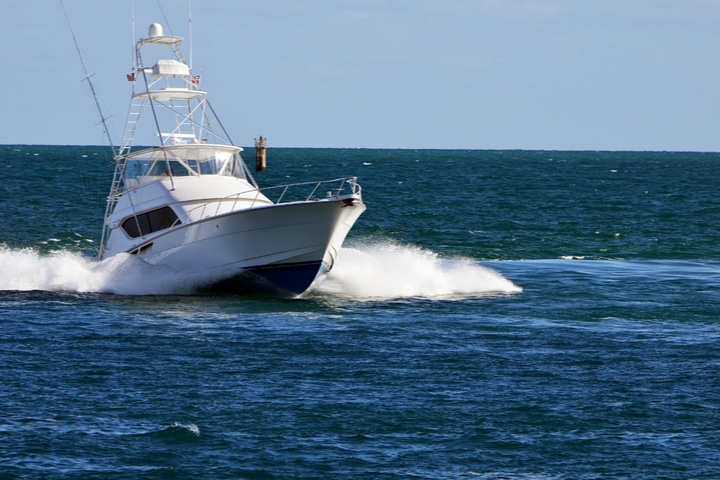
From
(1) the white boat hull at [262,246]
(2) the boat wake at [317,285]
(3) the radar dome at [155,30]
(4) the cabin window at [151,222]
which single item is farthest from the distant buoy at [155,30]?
(1) the white boat hull at [262,246]

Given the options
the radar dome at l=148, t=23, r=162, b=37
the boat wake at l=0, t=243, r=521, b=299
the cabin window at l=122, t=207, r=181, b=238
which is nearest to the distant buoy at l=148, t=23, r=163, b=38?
the radar dome at l=148, t=23, r=162, b=37

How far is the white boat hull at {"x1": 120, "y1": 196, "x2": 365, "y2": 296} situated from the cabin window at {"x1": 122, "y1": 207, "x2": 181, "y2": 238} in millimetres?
436

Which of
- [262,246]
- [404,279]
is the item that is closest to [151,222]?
[262,246]

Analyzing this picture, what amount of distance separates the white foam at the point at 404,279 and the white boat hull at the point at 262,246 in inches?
51.1

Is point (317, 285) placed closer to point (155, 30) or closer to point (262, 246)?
point (262, 246)

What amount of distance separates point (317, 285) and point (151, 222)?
3.98 m

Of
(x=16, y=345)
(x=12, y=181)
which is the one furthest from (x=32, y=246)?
(x=12, y=181)

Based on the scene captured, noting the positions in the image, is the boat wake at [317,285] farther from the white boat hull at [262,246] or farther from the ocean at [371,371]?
the white boat hull at [262,246]

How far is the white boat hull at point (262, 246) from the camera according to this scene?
23.2 metres

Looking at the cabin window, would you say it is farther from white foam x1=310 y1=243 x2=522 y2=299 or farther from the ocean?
white foam x1=310 y1=243 x2=522 y2=299

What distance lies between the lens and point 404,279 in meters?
26.2

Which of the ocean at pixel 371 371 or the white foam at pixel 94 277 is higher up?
the white foam at pixel 94 277

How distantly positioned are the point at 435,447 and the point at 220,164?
1425 centimetres

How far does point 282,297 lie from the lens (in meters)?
24.3
